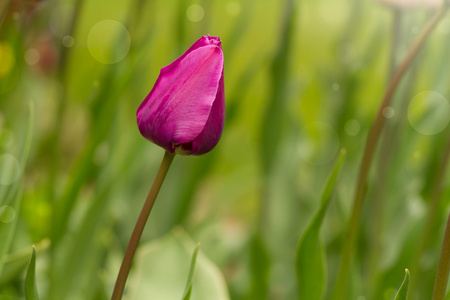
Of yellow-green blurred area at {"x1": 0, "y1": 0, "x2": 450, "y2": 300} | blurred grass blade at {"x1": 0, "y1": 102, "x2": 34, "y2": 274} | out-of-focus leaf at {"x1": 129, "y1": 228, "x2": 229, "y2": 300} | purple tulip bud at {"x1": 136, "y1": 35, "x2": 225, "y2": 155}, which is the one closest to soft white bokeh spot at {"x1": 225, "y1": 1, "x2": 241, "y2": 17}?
yellow-green blurred area at {"x1": 0, "y1": 0, "x2": 450, "y2": 300}

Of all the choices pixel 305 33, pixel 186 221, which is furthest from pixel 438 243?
pixel 305 33

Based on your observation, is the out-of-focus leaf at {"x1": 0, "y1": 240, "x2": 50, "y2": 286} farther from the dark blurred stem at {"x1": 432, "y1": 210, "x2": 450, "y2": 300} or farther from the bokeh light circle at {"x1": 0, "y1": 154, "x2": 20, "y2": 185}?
the dark blurred stem at {"x1": 432, "y1": 210, "x2": 450, "y2": 300}

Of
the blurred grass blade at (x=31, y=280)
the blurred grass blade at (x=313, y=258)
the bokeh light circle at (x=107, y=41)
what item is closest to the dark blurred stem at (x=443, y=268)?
the blurred grass blade at (x=313, y=258)

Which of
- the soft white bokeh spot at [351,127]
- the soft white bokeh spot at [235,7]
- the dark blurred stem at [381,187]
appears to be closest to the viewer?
the dark blurred stem at [381,187]

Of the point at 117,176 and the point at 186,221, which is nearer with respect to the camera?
the point at 117,176

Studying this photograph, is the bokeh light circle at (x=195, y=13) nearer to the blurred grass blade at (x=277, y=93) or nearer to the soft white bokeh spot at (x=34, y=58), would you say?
the blurred grass blade at (x=277, y=93)

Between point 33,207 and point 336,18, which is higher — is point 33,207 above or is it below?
below

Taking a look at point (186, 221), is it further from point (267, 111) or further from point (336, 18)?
point (336, 18)
